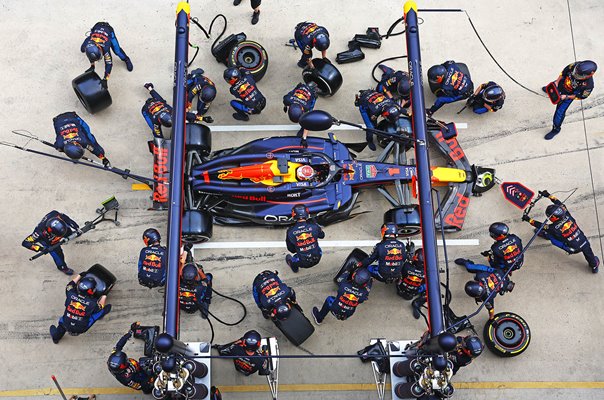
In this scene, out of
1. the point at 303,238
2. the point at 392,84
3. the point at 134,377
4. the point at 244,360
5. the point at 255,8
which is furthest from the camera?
the point at 255,8

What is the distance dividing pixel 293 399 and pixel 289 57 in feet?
22.4

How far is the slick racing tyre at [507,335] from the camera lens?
934 cm

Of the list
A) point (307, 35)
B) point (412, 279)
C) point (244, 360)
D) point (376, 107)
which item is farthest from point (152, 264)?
point (307, 35)

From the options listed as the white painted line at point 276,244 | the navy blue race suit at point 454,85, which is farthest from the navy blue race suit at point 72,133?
the navy blue race suit at point 454,85

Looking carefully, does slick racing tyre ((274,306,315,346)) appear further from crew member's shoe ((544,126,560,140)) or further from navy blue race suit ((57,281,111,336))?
crew member's shoe ((544,126,560,140))

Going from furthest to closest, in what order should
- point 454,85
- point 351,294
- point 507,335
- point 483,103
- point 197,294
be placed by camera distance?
point 483,103 < point 454,85 < point 507,335 < point 197,294 < point 351,294

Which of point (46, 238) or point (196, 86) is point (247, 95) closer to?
point (196, 86)

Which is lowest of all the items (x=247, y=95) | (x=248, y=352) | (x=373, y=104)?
(x=248, y=352)

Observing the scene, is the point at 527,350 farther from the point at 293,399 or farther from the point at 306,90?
the point at 306,90

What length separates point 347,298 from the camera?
8773mm

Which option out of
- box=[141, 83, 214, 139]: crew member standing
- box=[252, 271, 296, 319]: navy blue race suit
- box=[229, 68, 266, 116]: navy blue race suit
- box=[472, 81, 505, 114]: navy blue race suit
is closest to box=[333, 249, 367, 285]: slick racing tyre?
box=[252, 271, 296, 319]: navy blue race suit

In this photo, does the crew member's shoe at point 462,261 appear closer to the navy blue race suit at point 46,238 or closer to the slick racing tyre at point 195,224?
the slick racing tyre at point 195,224

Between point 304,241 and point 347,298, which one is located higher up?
point 304,241

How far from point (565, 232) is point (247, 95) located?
6.12 m
